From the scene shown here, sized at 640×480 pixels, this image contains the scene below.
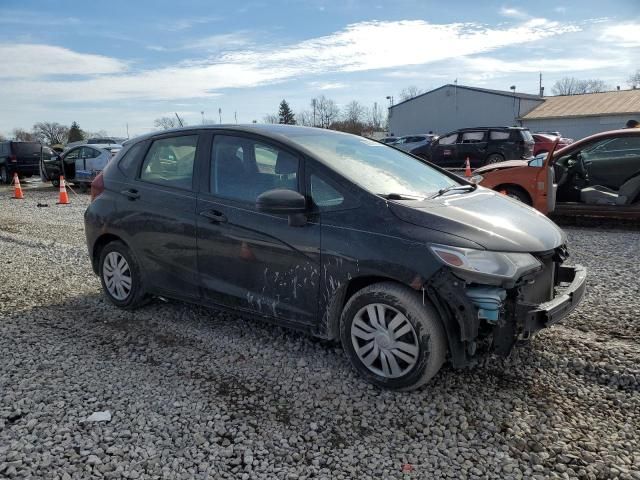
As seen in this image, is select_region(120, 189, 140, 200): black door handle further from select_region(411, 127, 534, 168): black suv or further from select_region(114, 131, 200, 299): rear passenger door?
select_region(411, 127, 534, 168): black suv

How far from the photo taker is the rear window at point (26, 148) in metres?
21.2

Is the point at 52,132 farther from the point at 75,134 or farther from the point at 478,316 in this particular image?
the point at 478,316

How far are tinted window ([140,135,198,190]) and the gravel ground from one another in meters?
1.25

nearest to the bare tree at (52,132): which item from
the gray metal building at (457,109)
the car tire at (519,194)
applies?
the gray metal building at (457,109)

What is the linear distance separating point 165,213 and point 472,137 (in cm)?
1854

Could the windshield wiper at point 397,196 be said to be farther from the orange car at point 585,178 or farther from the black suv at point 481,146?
the black suv at point 481,146

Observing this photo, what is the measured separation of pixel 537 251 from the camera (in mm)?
3320

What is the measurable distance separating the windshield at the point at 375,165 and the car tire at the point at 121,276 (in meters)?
1.96

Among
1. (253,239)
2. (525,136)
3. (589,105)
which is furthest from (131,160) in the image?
(589,105)

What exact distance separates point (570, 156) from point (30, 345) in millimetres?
8005

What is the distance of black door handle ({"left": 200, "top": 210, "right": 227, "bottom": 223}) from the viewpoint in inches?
156

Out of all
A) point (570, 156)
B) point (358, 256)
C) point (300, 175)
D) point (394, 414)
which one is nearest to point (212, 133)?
point (300, 175)

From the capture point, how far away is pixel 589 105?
46.4 meters

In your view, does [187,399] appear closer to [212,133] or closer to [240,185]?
[240,185]
